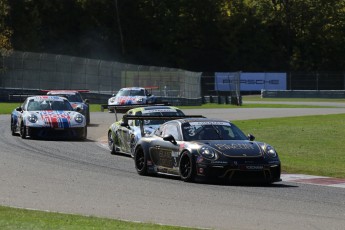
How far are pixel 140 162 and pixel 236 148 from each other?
240 centimetres

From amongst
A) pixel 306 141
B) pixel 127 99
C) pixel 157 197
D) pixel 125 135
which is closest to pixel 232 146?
pixel 157 197

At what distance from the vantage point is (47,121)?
28.0 meters

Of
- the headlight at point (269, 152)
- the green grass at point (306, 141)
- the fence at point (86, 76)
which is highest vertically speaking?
the fence at point (86, 76)

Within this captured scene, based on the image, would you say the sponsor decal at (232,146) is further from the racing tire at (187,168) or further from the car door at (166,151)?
the car door at (166,151)

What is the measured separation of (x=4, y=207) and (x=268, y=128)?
854 inches

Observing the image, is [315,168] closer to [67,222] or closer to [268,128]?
[67,222]

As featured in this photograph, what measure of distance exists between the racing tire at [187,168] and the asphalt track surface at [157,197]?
0.18 meters

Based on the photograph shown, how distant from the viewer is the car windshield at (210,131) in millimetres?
18411

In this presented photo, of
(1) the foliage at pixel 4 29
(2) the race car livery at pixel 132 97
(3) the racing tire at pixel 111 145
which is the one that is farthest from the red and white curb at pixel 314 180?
(1) the foliage at pixel 4 29

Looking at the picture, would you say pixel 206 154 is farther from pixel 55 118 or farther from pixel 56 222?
pixel 55 118

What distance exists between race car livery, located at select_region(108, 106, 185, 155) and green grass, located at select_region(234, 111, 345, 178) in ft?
10.3

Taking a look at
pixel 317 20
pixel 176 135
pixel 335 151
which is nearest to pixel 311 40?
pixel 317 20

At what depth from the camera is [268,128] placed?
1342 inches

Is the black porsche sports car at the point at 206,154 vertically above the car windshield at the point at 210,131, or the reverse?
the car windshield at the point at 210,131
